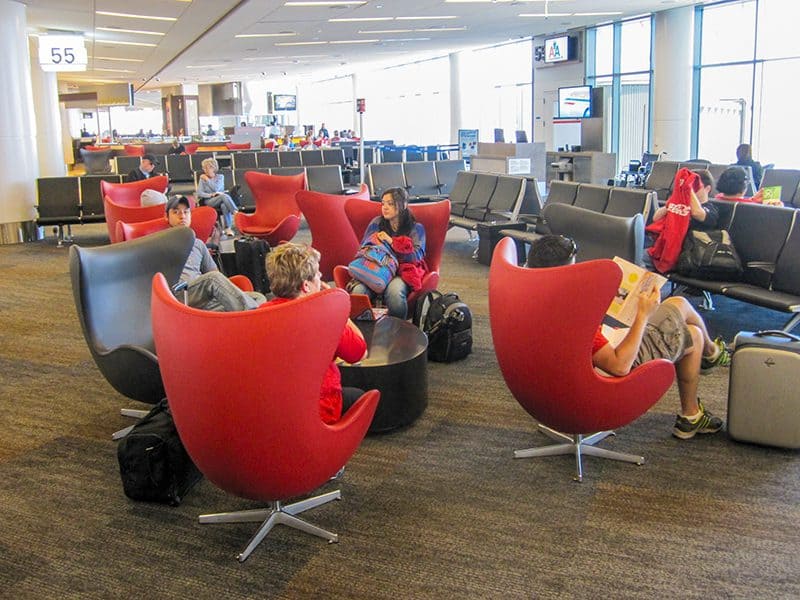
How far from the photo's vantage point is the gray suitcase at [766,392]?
12.1 feet

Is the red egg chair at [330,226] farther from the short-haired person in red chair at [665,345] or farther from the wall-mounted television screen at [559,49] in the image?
the wall-mounted television screen at [559,49]

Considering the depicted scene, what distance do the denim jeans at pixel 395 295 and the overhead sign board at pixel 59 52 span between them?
11335mm

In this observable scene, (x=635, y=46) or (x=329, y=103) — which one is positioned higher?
(x=329, y=103)

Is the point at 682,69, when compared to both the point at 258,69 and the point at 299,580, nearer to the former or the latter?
the point at 299,580

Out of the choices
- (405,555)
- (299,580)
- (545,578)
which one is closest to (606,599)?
(545,578)

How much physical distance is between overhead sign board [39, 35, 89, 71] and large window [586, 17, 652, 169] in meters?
9.98

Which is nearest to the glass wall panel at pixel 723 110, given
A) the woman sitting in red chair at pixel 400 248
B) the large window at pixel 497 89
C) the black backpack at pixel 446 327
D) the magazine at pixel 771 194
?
the large window at pixel 497 89

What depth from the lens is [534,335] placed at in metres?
3.35

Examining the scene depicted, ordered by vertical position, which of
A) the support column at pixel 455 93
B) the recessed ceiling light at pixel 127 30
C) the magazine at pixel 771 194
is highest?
the recessed ceiling light at pixel 127 30

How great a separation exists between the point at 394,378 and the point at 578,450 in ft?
3.23

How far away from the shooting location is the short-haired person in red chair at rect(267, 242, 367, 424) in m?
3.02

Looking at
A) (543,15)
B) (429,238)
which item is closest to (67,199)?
(429,238)

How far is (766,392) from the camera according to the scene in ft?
12.3

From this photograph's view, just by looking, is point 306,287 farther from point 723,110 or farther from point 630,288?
point 723,110
